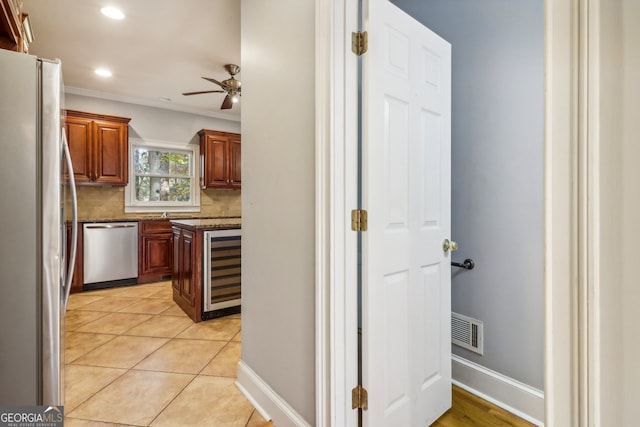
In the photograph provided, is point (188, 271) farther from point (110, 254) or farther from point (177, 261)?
point (110, 254)

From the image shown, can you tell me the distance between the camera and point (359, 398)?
134 centimetres

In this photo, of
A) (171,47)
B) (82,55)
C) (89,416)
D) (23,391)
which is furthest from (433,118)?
(82,55)

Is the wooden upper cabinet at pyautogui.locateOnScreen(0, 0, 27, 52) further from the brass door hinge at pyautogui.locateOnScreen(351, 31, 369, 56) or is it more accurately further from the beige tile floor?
the beige tile floor

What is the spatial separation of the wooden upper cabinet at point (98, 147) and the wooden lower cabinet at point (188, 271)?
1824mm

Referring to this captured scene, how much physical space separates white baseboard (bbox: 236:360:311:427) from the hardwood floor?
2.44 feet

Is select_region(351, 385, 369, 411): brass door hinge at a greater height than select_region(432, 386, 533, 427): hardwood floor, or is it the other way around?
select_region(351, 385, 369, 411): brass door hinge

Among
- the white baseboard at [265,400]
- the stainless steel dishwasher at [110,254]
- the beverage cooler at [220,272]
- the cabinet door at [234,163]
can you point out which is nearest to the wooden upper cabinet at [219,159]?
the cabinet door at [234,163]

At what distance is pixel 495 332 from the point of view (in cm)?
184

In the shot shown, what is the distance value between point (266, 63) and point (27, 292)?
1.47 meters

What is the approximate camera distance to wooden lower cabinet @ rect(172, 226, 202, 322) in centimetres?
304

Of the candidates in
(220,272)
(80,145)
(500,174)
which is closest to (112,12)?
(80,145)

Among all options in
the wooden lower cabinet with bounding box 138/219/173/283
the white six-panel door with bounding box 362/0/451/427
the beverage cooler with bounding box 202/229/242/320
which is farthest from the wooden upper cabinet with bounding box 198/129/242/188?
the white six-panel door with bounding box 362/0/451/427

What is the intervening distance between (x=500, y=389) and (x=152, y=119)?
5.56 metres

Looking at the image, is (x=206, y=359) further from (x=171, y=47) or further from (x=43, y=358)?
(x=171, y=47)
